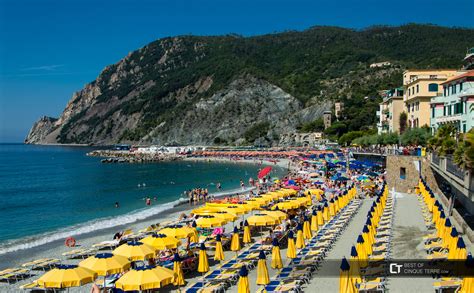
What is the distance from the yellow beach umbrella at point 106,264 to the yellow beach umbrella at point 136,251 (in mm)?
942

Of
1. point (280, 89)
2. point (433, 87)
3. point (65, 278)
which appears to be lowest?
point (65, 278)

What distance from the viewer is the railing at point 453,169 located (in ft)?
61.6

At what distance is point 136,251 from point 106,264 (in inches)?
67.3

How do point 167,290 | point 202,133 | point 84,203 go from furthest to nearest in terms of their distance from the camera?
1. point 202,133
2. point 84,203
3. point 167,290

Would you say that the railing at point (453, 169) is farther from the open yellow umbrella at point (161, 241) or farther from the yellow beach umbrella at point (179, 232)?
the open yellow umbrella at point (161, 241)

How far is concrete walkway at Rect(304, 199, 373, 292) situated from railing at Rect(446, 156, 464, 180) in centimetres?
523

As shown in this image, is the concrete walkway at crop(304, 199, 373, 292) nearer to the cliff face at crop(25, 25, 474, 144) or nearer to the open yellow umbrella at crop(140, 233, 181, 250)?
the open yellow umbrella at crop(140, 233, 181, 250)

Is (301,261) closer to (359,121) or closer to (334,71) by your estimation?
(359,121)

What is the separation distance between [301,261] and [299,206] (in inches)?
405

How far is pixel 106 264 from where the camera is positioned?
46.1 feet

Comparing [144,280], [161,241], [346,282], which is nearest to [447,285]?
[346,282]

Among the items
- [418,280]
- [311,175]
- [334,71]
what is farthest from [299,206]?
[334,71]

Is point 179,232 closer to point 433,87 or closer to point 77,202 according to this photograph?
point 77,202

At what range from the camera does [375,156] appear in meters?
50.2
